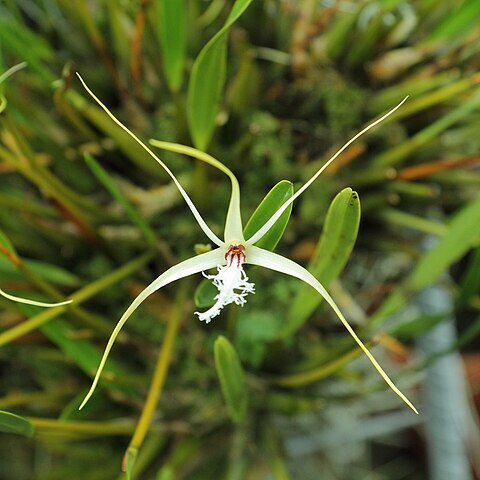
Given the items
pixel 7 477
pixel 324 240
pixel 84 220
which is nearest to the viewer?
pixel 324 240

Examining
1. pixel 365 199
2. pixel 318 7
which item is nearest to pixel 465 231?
pixel 365 199

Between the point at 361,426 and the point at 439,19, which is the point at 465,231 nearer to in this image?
the point at 439,19

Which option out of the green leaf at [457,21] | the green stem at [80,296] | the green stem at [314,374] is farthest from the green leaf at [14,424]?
the green leaf at [457,21]

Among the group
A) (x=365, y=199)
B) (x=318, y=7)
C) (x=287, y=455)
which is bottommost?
(x=287, y=455)

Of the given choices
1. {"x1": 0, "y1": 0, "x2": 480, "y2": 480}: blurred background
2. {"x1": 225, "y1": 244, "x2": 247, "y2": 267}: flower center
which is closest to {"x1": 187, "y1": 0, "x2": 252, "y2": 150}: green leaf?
{"x1": 0, "y1": 0, "x2": 480, "y2": 480}: blurred background

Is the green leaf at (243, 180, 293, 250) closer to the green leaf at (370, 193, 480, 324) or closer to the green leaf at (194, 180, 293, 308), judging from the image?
the green leaf at (194, 180, 293, 308)

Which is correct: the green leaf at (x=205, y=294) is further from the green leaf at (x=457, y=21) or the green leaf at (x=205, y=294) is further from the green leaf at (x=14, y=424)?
the green leaf at (x=457, y=21)
